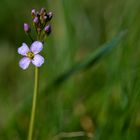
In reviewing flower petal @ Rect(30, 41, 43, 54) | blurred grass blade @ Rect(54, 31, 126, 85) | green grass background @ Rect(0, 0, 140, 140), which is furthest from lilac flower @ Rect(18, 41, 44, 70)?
blurred grass blade @ Rect(54, 31, 126, 85)

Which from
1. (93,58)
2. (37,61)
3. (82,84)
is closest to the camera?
(37,61)

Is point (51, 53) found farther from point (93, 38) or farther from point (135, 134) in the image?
point (135, 134)

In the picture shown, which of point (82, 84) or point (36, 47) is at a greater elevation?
point (82, 84)

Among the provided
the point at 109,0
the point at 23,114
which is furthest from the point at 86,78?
the point at 109,0

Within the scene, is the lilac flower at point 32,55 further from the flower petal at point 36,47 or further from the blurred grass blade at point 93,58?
the blurred grass blade at point 93,58

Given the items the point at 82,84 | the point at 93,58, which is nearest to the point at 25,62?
the point at 93,58

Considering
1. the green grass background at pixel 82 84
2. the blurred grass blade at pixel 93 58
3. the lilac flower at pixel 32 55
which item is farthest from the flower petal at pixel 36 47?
the blurred grass blade at pixel 93 58

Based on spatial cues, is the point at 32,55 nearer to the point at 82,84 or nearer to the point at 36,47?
the point at 36,47
